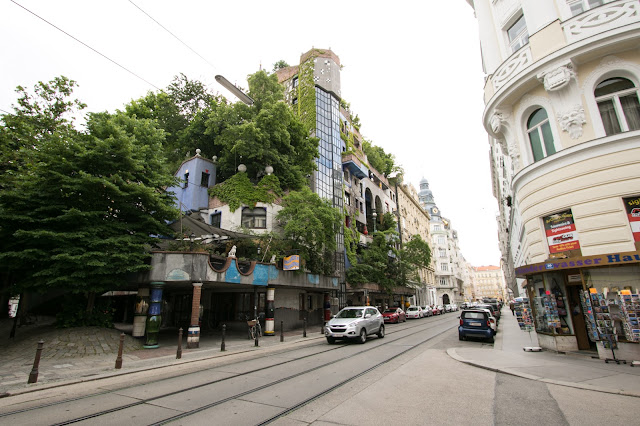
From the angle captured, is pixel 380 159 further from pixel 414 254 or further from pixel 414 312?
pixel 414 312

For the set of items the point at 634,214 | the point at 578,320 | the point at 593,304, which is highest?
the point at 634,214

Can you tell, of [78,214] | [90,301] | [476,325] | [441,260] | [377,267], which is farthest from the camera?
[441,260]

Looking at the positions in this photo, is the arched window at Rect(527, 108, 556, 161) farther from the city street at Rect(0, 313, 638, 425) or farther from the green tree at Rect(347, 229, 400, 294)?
the green tree at Rect(347, 229, 400, 294)

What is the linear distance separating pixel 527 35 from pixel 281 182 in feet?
63.5

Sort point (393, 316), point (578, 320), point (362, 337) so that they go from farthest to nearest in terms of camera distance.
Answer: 1. point (393, 316)
2. point (362, 337)
3. point (578, 320)

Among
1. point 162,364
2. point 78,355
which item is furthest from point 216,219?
point 162,364

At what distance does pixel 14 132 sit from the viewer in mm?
17078

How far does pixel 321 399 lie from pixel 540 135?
1173cm

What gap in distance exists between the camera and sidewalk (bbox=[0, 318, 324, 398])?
27.7 ft

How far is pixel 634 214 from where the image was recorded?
8953 mm

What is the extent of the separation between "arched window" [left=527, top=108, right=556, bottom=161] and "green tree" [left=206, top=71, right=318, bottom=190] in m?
18.0

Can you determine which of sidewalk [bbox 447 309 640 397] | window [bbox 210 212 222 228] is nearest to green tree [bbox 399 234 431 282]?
window [bbox 210 212 222 228]

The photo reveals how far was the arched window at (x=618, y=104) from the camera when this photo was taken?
9.66 meters

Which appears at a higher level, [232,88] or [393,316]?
[232,88]
